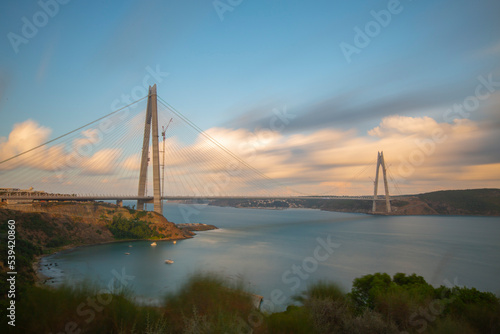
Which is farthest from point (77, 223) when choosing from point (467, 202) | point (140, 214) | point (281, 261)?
point (467, 202)

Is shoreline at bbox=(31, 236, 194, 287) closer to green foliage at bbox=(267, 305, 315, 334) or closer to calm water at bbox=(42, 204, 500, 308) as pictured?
calm water at bbox=(42, 204, 500, 308)

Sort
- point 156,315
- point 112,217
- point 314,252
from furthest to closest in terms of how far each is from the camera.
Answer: point 112,217, point 314,252, point 156,315

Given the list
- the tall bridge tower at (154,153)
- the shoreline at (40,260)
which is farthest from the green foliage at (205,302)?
the tall bridge tower at (154,153)

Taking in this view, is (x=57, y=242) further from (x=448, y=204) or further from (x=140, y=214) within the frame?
(x=448, y=204)

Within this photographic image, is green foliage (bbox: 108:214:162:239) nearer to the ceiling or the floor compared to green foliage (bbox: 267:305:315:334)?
nearer to the floor

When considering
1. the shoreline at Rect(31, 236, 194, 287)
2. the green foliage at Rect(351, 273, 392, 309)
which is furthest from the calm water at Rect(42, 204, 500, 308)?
the green foliage at Rect(351, 273, 392, 309)

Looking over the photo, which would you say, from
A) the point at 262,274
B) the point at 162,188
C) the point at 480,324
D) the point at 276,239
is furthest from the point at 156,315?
the point at 162,188

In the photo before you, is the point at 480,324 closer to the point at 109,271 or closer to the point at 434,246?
the point at 109,271

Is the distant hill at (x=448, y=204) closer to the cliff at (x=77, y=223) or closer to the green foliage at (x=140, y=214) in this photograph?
the green foliage at (x=140, y=214)
